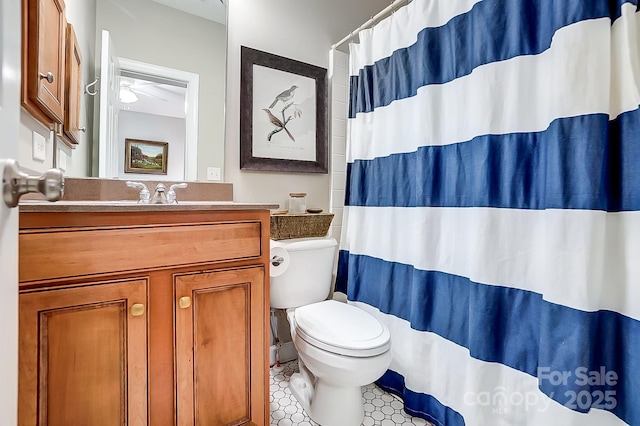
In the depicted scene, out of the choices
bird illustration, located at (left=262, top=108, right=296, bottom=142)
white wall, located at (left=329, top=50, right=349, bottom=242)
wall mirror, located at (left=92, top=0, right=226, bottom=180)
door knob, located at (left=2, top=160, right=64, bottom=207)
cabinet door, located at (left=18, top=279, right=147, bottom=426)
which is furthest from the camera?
white wall, located at (left=329, top=50, right=349, bottom=242)

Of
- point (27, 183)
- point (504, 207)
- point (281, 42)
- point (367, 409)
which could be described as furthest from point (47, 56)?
point (367, 409)

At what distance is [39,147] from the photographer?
39.3 inches

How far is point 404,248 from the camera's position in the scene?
1.46m

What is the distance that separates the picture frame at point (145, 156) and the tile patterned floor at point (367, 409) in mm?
1227

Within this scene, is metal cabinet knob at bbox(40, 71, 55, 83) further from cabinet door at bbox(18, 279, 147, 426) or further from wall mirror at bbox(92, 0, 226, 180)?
cabinet door at bbox(18, 279, 147, 426)

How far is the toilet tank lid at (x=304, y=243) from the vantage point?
1484mm

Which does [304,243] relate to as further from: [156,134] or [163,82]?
[163,82]

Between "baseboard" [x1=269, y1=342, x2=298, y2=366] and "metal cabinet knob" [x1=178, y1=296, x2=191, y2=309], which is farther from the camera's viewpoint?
"baseboard" [x1=269, y1=342, x2=298, y2=366]

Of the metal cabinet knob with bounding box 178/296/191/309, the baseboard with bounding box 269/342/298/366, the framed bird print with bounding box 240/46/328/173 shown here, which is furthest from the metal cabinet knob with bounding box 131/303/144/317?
the baseboard with bounding box 269/342/298/366

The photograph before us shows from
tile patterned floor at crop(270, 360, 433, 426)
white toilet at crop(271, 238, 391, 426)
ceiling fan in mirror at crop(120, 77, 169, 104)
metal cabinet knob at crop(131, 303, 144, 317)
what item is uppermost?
ceiling fan in mirror at crop(120, 77, 169, 104)

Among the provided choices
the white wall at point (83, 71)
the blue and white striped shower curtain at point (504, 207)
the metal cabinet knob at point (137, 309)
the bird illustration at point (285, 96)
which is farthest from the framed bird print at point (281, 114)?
the metal cabinet knob at point (137, 309)

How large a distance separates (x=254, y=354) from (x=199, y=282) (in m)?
0.34

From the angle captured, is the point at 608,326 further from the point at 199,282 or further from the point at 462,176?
the point at 199,282

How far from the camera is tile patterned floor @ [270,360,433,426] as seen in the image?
134 cm
